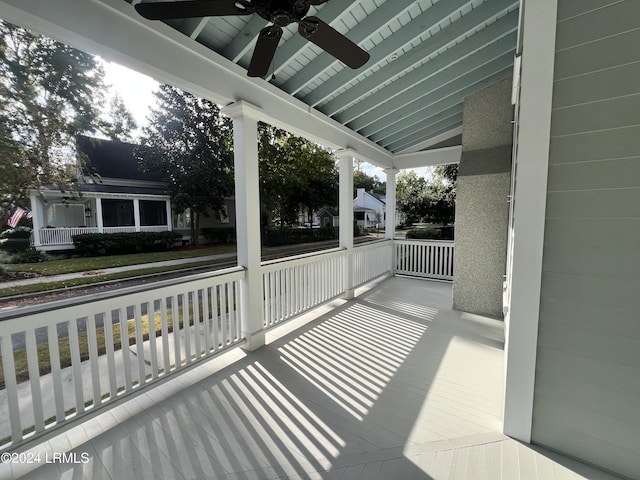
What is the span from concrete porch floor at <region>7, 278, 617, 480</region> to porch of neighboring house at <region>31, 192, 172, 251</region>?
903 cm

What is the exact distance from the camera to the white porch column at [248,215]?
2.97m

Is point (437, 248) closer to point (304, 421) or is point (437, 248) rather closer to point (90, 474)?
point (304, 421)

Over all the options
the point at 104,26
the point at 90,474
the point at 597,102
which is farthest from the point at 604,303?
the point at 104,26

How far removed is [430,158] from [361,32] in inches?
158

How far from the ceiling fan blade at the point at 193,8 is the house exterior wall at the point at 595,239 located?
178 cm

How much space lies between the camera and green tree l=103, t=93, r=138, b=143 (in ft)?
26.1

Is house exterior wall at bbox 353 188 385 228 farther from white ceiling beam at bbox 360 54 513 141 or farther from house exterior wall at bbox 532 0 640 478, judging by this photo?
house exterior wall at bbox 532 0 640 478

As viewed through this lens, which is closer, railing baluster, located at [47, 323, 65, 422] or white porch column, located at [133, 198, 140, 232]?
railing baluster, located at [47, 323, 65, 422]

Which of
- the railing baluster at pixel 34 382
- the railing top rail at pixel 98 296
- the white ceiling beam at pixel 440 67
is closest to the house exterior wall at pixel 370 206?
the white ceiling beam at pixel 440 67

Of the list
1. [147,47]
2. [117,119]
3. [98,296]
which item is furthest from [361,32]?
[117,119]

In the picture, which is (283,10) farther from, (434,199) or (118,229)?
(118,229)

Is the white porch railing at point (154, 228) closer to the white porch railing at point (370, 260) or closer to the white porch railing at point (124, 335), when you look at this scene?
the white porch railing at point (124, 335)

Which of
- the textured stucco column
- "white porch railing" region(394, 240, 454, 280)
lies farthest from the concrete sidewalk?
the textured stucco column

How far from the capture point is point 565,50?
4.93 ft
